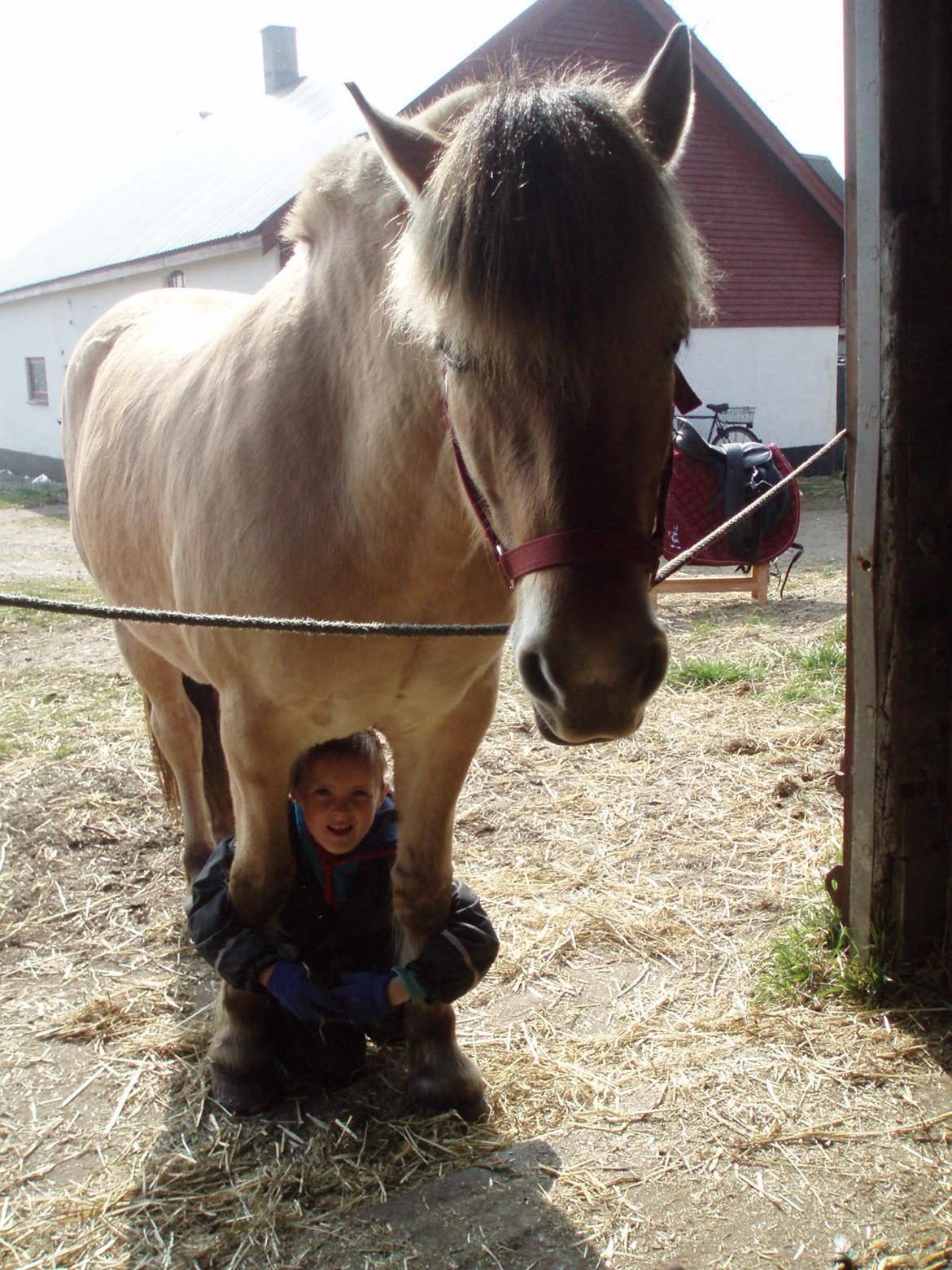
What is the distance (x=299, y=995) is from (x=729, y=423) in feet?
40.7

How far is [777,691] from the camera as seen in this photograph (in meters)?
5.34

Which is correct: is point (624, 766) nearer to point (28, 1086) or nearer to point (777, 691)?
point (777, 691)

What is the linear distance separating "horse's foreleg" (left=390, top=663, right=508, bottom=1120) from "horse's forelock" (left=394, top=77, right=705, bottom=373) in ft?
3.47

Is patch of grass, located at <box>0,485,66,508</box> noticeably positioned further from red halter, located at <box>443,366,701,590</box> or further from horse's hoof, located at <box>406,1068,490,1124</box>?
red halter, located at <box>443,366,701,590</box>

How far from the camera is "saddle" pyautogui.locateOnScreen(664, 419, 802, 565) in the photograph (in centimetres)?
634

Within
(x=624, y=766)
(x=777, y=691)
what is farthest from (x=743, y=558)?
(x=624, y=766)

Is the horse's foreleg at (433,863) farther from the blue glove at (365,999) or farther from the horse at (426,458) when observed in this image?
the blue glove at (365,999)

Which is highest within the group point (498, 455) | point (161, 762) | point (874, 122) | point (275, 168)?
point (275, 168)

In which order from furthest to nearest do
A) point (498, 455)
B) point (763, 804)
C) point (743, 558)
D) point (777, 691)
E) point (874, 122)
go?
point (743, 558) → point (777, 691) → point (763, 804) → point (874, 122) → point (498, 455)

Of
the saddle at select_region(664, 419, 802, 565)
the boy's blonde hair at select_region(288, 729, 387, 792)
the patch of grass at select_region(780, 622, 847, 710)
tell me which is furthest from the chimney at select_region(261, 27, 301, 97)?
the boy's blonde hair at select_region(288, 729, 387, 792)

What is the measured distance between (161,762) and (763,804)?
2.34 meters

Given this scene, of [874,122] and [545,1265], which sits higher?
[874,122]

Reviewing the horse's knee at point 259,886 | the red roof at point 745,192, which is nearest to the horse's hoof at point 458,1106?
the horse's knee at point 259,886

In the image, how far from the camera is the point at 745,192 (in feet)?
51.2
